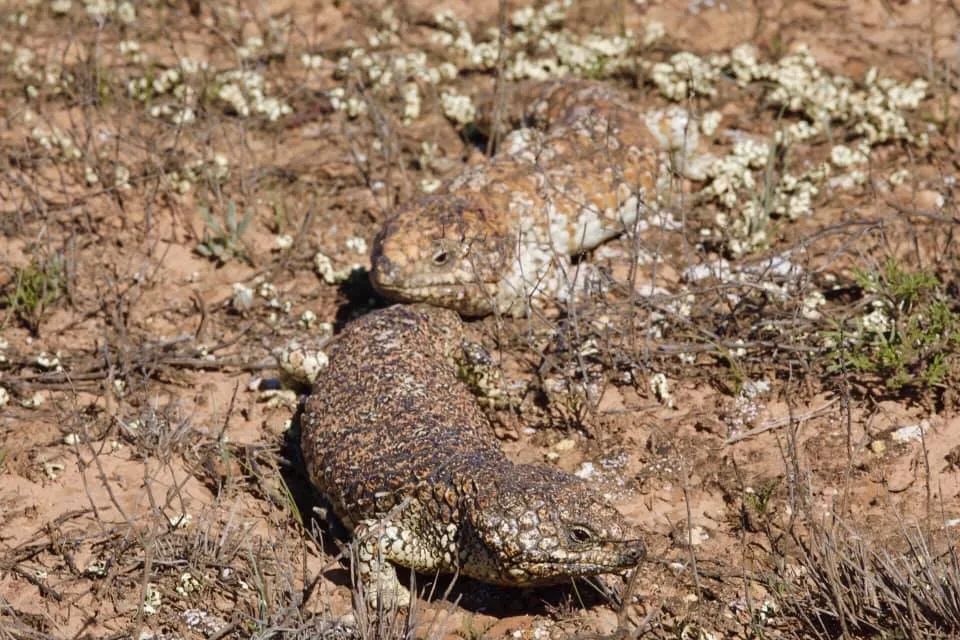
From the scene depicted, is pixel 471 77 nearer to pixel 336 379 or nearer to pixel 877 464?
pixel 336 379

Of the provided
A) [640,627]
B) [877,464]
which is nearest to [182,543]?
[640,627]

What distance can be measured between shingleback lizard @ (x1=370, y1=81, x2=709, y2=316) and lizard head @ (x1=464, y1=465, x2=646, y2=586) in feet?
5.67

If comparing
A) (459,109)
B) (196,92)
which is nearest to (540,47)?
(459,109)

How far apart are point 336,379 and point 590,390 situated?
1.43m

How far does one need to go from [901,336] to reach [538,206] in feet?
8.05

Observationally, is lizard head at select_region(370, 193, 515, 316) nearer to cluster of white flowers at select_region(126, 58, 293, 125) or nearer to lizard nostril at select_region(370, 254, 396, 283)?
lizard nostril at select_region(370, 254, 396, 283)

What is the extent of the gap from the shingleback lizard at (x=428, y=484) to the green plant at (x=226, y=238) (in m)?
1.67

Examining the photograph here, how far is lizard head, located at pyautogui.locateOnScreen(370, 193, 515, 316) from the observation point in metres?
7.43

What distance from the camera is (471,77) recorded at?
10.3m

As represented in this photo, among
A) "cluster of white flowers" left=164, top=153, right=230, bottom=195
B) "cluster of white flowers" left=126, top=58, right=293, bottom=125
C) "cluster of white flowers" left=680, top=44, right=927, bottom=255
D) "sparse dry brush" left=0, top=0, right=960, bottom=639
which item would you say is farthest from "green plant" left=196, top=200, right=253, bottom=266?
"cluster of white flowers" left=680, top=44, right=927, bottom=255

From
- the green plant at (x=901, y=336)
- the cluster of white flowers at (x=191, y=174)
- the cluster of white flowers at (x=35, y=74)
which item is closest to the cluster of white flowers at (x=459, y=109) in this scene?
the cluster of white flowers at (x=191, y=174)

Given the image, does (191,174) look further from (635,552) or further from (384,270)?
(635,552)

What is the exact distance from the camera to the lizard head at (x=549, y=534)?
532 centimetres

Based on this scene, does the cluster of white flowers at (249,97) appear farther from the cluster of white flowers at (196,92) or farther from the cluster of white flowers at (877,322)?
the cluster of white flowers at (877,322)
